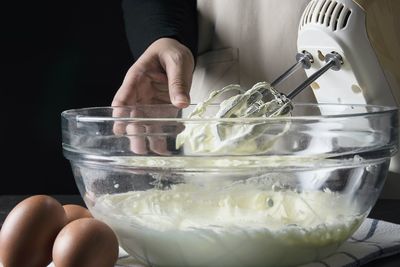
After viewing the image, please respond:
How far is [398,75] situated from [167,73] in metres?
0.35

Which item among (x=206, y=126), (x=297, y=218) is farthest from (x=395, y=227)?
(x=206, y=126)

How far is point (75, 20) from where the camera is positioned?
244 centimetres

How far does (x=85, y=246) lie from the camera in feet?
2.34

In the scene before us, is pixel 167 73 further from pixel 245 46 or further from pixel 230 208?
pixel 230 208

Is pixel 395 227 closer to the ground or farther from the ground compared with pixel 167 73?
closer to the ground

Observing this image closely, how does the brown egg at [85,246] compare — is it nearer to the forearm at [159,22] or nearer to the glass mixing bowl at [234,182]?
the glass mixing bowl at [234,182]

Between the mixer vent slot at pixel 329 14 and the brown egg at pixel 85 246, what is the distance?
0.46 metres

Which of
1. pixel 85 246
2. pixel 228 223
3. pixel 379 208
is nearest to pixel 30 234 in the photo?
pixel 85 246

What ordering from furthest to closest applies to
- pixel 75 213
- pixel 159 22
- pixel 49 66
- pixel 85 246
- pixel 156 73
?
pixel 49 66 < pixel 159 22 < pixel 156 73 < pixel 75 213 < pixel 85 246

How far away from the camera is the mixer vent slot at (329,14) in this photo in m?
1.01

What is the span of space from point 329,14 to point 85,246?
50 cm

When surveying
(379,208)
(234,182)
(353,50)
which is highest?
(353,50)

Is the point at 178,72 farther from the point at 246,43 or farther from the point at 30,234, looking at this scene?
the point at 30,234

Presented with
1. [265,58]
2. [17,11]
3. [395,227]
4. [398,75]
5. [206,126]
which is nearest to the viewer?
[206,126]
